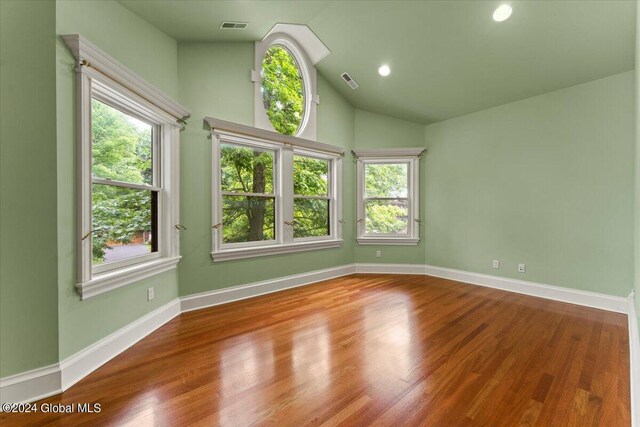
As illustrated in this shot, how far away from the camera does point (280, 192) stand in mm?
3646

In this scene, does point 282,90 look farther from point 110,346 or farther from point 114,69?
Result: point 110,346

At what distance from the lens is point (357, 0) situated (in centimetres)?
262

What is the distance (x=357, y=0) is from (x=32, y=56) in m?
2.59

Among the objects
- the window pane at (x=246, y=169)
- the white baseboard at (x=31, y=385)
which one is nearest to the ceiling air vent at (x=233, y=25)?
the window pane at (x=246, y=169)

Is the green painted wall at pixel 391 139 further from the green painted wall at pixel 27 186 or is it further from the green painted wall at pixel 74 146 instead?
the green painted wall at pixel 27 186

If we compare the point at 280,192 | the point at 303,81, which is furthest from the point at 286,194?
the point at 303,81

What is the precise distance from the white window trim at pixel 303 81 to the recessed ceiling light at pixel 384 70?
3.11 ft

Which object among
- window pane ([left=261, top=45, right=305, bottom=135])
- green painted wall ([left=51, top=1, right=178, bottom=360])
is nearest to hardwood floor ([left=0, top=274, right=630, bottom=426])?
green painted wall ([left=51, top=1, right=178, bottom=360])

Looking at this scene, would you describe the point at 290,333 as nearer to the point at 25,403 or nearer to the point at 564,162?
the point at 25,403

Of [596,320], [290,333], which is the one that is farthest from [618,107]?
[290,333]

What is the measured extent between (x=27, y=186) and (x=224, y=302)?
2072mm

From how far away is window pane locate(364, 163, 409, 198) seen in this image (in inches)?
184

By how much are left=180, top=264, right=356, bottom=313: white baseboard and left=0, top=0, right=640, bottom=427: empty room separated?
0.10 feet

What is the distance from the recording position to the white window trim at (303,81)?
332 cm
